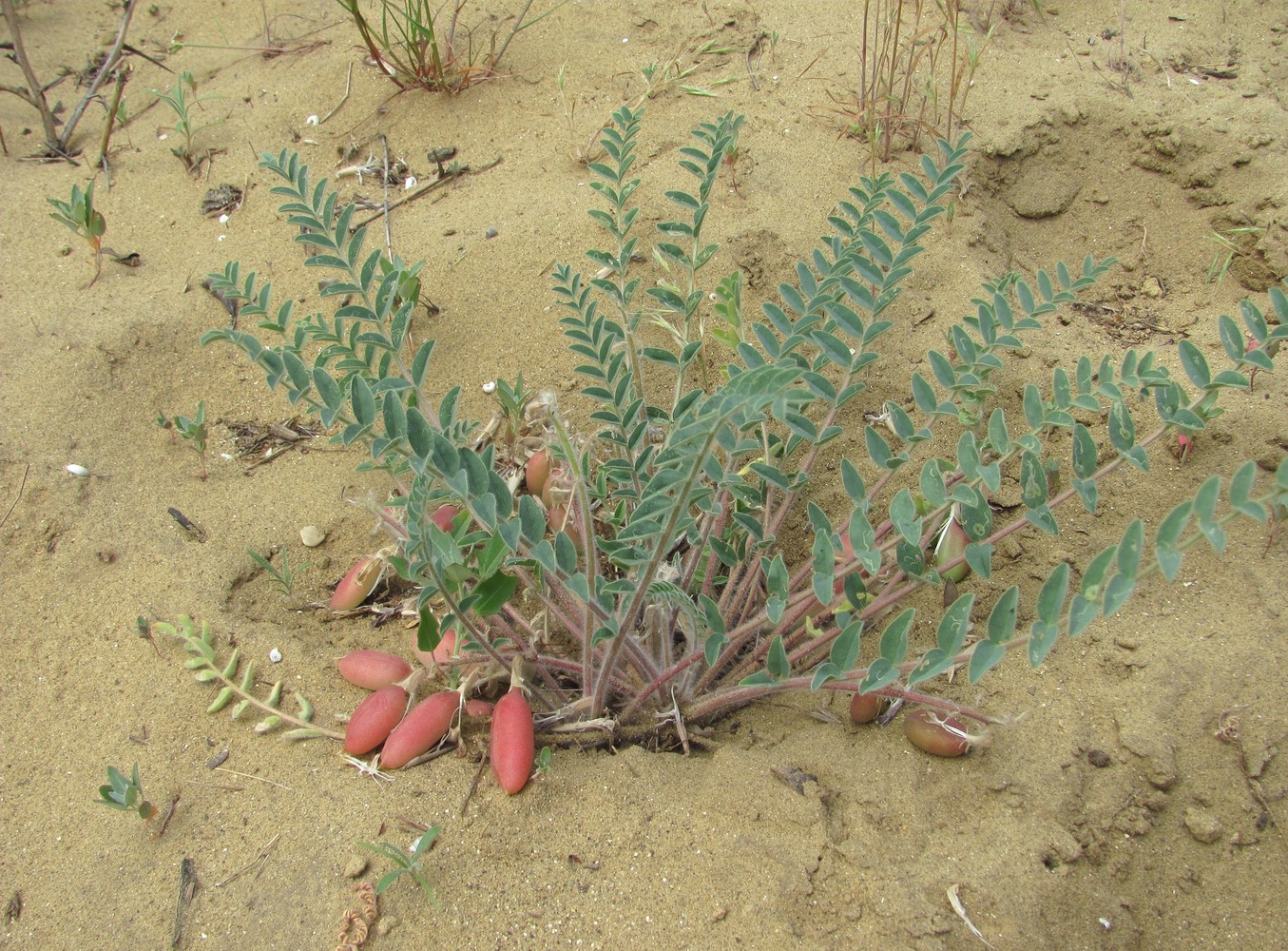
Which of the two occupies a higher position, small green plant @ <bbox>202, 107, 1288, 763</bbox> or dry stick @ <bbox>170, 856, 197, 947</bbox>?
small green plant @ <bbox>202, 107, 1288, 763</bbox>

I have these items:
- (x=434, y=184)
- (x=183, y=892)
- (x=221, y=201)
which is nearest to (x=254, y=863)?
(x=183, y=892)

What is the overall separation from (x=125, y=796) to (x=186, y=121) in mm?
2332

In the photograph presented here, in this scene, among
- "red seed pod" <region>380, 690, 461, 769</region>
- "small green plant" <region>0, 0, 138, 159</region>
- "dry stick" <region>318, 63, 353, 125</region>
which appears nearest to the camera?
"red seed pod" <region>380, 690, 461, 769</region>

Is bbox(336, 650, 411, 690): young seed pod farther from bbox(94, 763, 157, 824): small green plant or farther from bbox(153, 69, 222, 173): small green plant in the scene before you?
bbox(153, 69, 222, 173): small green plant

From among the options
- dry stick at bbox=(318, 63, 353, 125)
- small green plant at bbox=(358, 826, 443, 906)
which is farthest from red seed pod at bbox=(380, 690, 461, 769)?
dry stick at bbox=(318, 63, 353, 125)

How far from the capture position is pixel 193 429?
7.06 feet

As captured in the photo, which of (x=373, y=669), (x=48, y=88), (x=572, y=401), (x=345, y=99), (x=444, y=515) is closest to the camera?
(x=373, y=669)

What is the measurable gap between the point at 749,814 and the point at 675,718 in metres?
0.23

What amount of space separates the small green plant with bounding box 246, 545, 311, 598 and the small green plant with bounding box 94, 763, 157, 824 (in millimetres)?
470

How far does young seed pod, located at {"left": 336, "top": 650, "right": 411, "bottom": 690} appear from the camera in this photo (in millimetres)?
1711

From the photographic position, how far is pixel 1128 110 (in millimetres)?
2812

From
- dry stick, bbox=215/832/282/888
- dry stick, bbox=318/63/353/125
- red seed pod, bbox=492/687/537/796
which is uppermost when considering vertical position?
dry stick, bbox=318/63/353/125

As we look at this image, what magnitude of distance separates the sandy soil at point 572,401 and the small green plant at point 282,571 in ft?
0.12

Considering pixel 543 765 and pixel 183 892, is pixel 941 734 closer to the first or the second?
pixel 543 765
